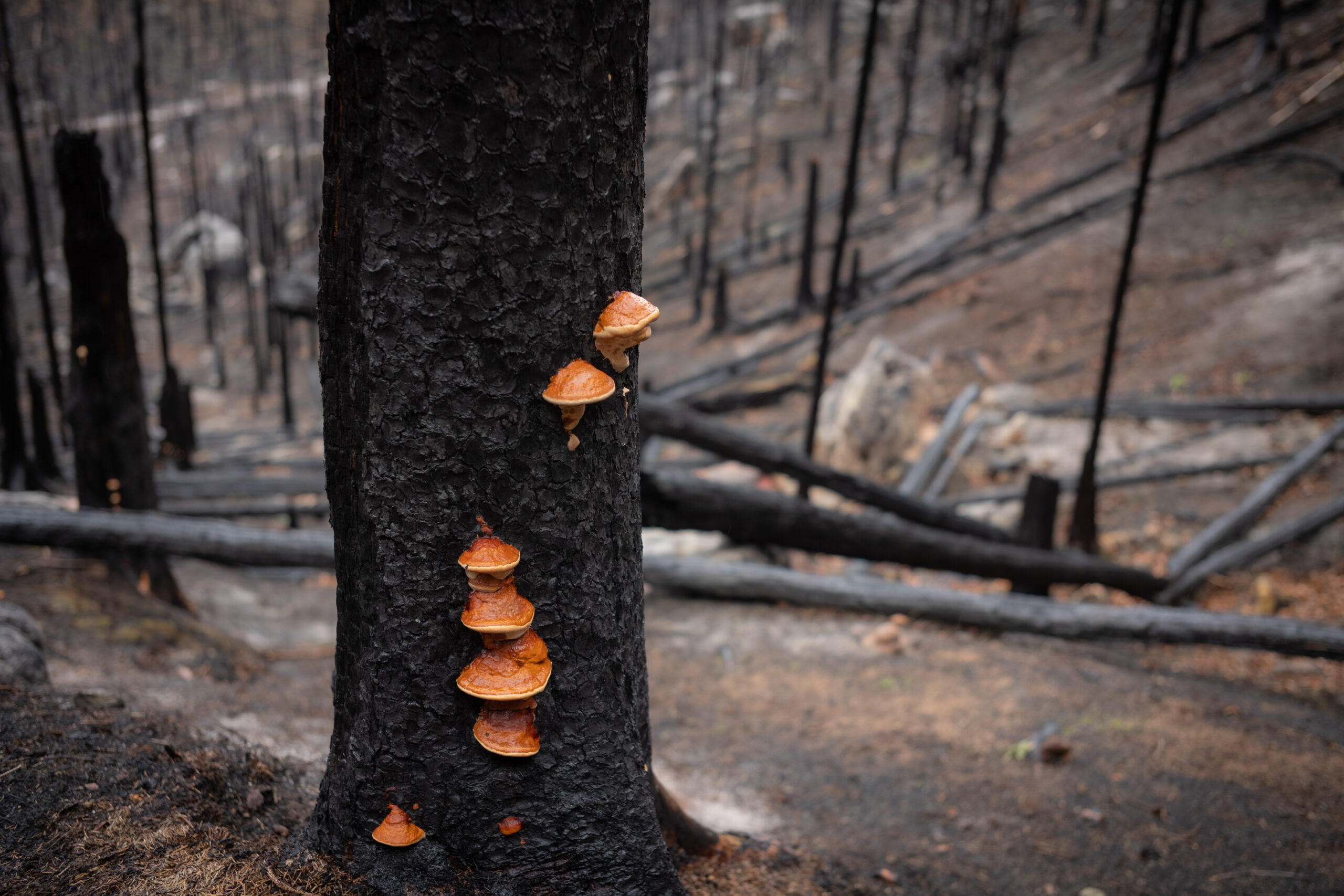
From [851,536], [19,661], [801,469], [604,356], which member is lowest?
[851,536]

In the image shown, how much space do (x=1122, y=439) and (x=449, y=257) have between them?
9181 millimetres

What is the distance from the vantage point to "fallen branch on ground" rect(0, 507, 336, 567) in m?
4.39

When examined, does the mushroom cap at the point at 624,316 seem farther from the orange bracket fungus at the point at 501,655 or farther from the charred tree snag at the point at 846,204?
the charred tree snag at the point at 846,204

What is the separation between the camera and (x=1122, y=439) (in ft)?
27.7

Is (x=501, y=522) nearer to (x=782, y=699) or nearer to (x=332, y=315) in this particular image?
(x=332, y=315)

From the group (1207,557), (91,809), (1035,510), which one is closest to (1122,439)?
(1207,557)

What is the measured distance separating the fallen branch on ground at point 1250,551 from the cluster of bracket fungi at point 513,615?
6.36 m

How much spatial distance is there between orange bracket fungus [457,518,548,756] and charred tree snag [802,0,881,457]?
4.38 metres

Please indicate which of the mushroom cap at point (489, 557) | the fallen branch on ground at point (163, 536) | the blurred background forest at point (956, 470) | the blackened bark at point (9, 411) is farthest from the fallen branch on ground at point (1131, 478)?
the blackened bark at point (9, 411)

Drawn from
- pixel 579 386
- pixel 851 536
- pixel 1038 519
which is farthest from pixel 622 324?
pixel 1038 519

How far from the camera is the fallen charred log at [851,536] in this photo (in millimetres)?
4641

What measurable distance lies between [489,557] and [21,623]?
3066 millimetres

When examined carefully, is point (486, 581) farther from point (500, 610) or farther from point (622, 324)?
point (622, 324)

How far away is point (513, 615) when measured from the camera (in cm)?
136
